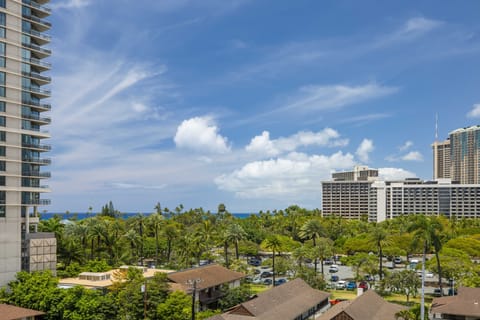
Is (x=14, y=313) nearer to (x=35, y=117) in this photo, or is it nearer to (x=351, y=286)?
(x=35, y=117)

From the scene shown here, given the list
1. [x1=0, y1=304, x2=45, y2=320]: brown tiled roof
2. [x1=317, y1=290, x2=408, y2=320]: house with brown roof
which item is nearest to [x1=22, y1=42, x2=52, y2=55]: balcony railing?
[x1=0, y1=304, x2=45, y2=320]: brown tiled roof

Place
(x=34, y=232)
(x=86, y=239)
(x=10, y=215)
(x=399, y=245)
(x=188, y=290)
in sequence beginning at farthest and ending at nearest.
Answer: (x=399, y=245) < (x=86, y=239) < (x=34, y=232) < (x=10, y=215) < (x=188, y=290)

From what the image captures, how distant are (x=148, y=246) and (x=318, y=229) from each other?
176 feet

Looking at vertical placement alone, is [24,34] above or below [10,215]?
above

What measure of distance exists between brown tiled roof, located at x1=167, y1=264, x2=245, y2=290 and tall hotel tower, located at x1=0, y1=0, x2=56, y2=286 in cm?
2411

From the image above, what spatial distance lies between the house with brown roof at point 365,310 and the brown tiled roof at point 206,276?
2008 cm

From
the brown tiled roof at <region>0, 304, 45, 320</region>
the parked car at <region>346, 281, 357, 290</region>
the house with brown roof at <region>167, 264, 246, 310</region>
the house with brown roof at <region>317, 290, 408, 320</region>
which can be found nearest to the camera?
the brown tiled roof at <region>0, 304, 45, 320</region>

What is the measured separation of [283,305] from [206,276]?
51.7 feet

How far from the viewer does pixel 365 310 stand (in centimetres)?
6241

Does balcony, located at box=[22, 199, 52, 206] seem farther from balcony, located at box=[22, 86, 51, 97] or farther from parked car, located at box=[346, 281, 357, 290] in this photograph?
parked car, located at box=[346, 281, 357, 290]

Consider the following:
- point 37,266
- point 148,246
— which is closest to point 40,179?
point 37,266

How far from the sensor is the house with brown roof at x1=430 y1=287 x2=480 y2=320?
184 feet

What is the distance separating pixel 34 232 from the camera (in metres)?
82.6

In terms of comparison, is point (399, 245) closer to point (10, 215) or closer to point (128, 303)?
point (128, 303)
